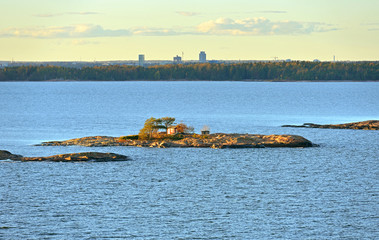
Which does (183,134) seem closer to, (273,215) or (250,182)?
(250,182)

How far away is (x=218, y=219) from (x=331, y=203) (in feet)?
35.5

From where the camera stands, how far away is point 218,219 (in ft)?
168

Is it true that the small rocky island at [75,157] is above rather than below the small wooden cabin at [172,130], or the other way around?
below

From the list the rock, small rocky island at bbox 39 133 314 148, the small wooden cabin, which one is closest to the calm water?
small rocky island at bbox 39 133 314 148

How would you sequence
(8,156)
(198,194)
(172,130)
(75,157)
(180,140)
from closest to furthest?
(198,194) → (75,157) → (8,156) → (180,140) → (172,130)

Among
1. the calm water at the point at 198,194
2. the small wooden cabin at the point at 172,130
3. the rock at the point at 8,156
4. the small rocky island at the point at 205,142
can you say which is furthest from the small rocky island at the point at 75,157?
the small wooden cabin at the point at 172,130

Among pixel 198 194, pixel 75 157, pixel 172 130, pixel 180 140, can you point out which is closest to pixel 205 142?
pixel 180 140

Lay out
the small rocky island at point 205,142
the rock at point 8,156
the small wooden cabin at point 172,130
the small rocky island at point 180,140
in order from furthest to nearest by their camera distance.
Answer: the small wooden cabin at point 172,130 → the small rocky island at point 180,140 → the small rocky island at point 205,142 → the rock at point 8,156

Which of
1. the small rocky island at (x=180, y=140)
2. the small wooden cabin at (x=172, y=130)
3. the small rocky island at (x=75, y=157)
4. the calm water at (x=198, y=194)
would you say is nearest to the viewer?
the calm water at (x=198, y=194)

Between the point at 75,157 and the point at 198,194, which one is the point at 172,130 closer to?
the point at 75,157

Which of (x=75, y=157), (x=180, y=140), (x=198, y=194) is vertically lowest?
(x=198, y=194)

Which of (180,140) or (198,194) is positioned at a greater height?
(180,140)

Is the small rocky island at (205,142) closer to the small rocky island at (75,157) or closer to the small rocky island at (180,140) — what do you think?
the small rocky island at (180,140)

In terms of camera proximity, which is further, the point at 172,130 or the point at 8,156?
the point at 172,130
